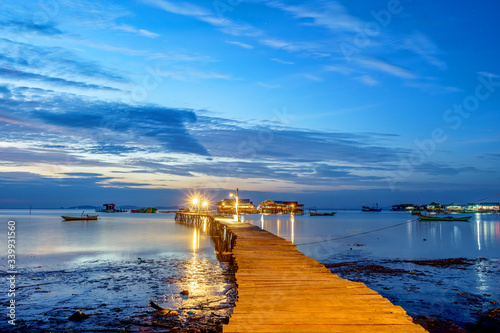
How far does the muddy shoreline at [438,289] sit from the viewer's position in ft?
39.1

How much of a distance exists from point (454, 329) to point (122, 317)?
34.2ft

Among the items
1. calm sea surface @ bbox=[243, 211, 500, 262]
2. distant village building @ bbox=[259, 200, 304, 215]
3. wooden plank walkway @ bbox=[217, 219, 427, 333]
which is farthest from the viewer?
distant village building @ bbox=[259, 200, 304, 215]

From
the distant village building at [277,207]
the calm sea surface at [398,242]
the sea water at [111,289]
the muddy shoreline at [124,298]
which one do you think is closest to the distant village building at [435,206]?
the distant village building at [277,207]

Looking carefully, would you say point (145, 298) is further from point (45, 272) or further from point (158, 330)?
point (45, 272)

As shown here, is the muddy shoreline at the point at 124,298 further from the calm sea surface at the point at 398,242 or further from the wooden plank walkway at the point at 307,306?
the calm sea surface at the point at 398,242

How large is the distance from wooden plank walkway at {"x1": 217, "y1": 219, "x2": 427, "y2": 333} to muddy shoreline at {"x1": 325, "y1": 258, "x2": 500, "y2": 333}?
4929mm

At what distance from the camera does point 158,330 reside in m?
10.2

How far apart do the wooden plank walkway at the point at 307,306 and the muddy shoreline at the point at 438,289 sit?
4.93m

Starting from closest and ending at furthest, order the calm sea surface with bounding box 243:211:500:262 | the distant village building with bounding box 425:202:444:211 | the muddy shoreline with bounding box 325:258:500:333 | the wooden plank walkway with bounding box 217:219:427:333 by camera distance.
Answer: the wooden plank walkway with bounding box 217:219:427:333 < the muddy shoreline with bounding box 325:258:500:333 < the calm sea surface with bounding box 243:211:500:262 < the distant village building with bounding box 425:202:444:211

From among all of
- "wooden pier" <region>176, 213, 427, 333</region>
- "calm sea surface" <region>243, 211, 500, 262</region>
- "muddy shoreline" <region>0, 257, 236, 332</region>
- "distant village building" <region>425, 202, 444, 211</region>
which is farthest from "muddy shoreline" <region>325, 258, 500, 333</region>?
"distant village building" <region>425, 202, 444, 211</region>

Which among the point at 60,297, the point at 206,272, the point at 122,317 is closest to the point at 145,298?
the point at 122,317

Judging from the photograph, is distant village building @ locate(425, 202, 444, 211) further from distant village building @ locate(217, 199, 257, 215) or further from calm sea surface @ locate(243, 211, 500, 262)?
calm sea surface @ locate(243, 211, 500, 262)

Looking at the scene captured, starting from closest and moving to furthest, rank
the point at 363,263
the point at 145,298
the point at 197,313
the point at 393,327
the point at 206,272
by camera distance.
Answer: the point at 393,327
the point at 197,313
the point at 145,298
the point at 206,272
the point at 363,263

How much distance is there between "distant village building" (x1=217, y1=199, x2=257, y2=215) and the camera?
13509 centimetres
